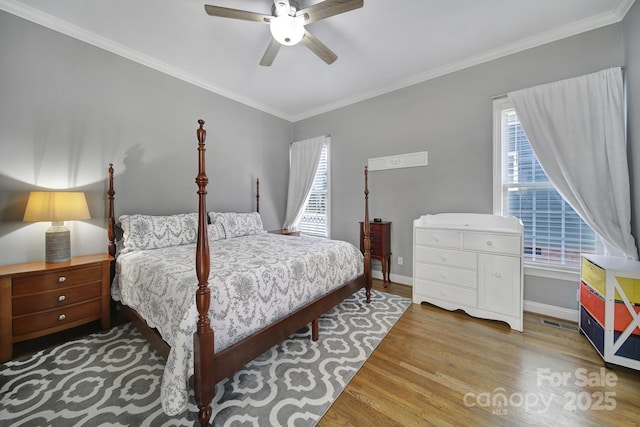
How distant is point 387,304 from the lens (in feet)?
8.93

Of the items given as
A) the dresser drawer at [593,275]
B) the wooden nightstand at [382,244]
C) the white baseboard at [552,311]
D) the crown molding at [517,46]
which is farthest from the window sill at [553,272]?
the crown molding at [517,46]

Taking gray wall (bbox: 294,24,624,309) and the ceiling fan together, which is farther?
gray wall (bbox: 294,24,624,309)

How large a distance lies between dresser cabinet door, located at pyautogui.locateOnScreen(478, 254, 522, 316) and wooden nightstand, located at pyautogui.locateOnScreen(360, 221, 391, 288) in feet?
3.83

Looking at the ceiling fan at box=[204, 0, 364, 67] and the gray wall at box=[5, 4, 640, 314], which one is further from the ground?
the ceiling fan at box=[204, 0, 364, 67]

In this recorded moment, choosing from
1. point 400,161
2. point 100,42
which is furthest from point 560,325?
point 100,42

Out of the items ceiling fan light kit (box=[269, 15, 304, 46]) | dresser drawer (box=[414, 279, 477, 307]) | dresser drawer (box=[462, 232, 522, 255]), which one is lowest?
dresser drawer (box=[414, 279, 477, 307])

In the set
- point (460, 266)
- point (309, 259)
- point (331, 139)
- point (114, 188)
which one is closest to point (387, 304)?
point (460, 266)

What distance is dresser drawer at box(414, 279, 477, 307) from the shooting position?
239 centimetres

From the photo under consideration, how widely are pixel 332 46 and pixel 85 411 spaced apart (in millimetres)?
3604

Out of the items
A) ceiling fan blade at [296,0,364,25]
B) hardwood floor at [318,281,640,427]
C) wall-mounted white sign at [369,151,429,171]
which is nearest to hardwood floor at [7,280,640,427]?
hardwood floor at [318,281,640,427]

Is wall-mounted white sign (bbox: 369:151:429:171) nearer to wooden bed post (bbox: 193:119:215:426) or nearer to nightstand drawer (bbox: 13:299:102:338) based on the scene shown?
wooden bed post (bbox: 193:119:215:426)

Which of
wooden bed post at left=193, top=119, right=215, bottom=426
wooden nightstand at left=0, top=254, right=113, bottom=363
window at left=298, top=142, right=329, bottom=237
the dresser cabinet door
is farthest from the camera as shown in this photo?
window at left=298, top=142, right=329, bottom=237

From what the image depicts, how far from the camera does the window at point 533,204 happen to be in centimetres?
231

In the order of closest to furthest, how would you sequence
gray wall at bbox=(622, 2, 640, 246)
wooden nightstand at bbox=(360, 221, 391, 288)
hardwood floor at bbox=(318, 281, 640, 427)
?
hardwood floor at bbox=(318, 281, 640, 427), gray wall at bbox=(622, 2, 640, 246), wooden nightstand at bbox=(360, 221, 391, 288)
